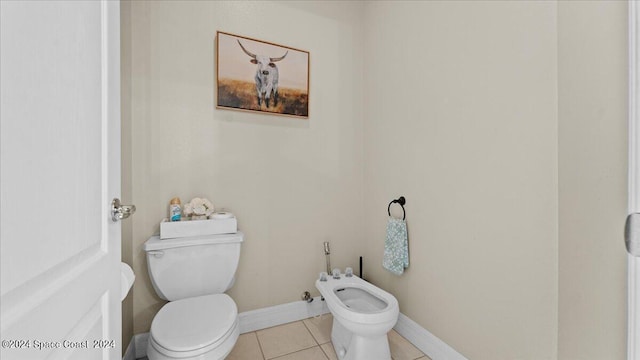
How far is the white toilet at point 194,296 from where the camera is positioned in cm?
107

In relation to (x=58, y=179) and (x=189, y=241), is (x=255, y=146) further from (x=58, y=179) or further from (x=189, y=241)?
(x=58, y=179)

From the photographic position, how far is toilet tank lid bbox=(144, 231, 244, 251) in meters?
1.44

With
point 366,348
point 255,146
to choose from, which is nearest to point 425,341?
point 366,348

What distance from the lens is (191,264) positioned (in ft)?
4.90

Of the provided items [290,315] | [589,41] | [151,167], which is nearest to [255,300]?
[290,315]

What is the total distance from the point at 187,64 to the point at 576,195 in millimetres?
1922

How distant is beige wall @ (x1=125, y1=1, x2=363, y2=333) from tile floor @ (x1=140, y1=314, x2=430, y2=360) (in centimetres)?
20

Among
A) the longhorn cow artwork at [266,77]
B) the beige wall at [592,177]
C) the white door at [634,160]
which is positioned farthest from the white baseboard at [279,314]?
the white door at [634,160]

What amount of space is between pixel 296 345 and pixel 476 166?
149 cm

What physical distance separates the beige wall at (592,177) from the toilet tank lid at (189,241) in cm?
146

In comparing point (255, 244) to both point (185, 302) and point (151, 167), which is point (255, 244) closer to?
point (185, 302)

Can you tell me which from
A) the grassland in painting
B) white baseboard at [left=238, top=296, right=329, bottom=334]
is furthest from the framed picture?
white baseboard at [left=238, top=296, right=329, bottom=334]

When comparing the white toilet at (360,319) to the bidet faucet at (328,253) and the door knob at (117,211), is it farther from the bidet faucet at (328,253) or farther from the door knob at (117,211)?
the door knob at (117,211)

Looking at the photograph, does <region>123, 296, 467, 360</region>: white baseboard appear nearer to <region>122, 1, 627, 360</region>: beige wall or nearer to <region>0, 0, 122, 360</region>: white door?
<region>122, 1, 627, 360</region>: beige wall
